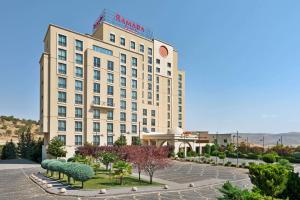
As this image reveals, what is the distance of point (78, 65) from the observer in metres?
63.1

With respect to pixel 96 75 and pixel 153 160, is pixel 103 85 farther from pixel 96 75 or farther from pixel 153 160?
pixel 153 160

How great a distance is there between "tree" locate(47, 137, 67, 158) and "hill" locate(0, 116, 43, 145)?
5988 centimetres

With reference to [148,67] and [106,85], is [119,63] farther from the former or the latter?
[148,67]

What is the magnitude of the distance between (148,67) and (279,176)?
6633cm

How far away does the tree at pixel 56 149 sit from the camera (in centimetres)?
5456

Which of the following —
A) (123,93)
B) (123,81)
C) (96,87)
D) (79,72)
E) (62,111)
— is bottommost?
(62,111)

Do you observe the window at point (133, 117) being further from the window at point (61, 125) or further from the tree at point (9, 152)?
the tree at point (9, 152)

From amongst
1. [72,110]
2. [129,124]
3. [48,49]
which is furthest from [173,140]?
[48,49]

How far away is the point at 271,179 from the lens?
56.2ft

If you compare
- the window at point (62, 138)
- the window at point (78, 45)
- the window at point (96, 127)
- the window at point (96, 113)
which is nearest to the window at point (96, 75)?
the window at point (78, 45)

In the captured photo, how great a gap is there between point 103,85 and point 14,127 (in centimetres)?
7985

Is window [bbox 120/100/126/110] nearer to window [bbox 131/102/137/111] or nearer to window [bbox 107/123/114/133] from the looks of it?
window [bbox 131/102/137/111]

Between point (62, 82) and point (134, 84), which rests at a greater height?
point (134, 84)

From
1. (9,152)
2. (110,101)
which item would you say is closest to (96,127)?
(110,101)
